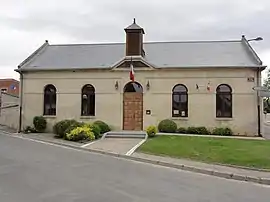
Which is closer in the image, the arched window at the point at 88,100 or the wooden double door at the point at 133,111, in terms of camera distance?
the wooden double door at the point at 133,111

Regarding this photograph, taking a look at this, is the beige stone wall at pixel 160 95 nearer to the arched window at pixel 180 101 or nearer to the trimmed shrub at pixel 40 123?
the arched window at pixel 180 101

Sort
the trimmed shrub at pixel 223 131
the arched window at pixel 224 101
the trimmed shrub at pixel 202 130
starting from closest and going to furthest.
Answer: the trimmed shrub at pixel 223 131, the trimmed shrub at pixel 202 130, the arched window at pixel 224 101

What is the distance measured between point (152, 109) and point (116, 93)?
2.66 m

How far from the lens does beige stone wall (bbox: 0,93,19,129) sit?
31.8m

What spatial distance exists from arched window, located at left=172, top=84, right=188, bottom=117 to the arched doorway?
2188mm

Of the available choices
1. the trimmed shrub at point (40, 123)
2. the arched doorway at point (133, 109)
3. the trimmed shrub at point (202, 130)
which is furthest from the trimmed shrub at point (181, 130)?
the trimmed shrub at point (40, 123)

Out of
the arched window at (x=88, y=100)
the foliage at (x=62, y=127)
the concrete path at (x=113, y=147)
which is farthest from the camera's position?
the arched window at (x=88, y=100)

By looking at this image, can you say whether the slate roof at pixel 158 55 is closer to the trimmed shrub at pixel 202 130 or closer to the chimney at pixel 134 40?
the chimney at pixel 134 40

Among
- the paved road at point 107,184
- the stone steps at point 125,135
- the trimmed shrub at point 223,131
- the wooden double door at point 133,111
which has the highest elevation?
the wooden double door at point 133,111

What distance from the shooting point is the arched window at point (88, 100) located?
2708 cm

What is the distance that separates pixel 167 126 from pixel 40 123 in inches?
346

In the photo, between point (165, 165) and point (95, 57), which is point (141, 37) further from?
point (165, 165)

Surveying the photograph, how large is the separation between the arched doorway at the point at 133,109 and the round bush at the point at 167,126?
1.55 m

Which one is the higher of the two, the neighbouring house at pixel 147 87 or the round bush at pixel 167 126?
the neighbouring house at pixel 147 87
